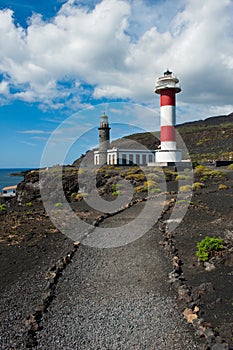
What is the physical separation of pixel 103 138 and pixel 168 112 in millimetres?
7670

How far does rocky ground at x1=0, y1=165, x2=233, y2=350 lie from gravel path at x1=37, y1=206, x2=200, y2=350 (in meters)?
0.02

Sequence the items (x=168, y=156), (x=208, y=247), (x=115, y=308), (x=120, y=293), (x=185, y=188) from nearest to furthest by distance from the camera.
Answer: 1. (x=115, y=308)
2. (x=120, y=293)
3. (x=208, y=247)
4. (x=185, y=188)
5. (x=168, y=156)

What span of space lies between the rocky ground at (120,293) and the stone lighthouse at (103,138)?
22523 mm

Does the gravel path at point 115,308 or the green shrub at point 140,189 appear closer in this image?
the gravel path at point 115,308

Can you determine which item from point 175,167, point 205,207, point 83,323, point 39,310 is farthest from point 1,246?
point 175,167

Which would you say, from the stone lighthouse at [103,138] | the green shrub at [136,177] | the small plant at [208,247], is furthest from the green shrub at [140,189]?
the small plant at [208,247]

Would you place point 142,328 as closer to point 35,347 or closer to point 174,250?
point 35,347

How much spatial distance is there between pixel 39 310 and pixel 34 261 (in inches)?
134

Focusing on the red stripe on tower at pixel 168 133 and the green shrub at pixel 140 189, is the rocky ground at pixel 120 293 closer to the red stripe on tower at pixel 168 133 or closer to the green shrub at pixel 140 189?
the green shrub at pixel 140 189

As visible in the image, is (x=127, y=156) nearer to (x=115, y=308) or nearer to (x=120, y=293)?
(x=120, y=293)

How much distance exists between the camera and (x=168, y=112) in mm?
31344

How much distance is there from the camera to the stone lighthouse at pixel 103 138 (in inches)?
1371

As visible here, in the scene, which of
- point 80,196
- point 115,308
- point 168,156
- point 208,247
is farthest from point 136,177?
point 115,308

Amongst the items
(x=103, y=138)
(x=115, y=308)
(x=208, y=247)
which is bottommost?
(x=115, y=308)
